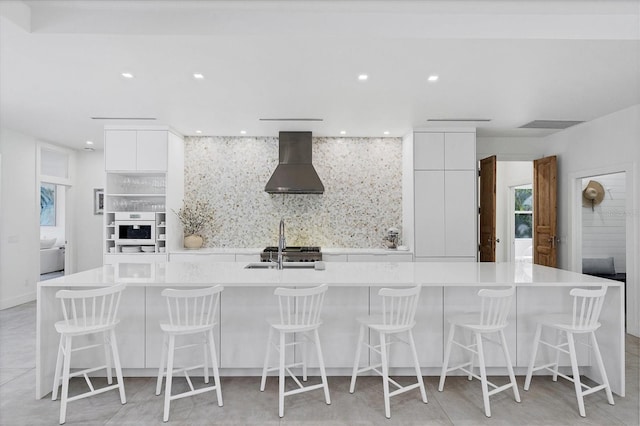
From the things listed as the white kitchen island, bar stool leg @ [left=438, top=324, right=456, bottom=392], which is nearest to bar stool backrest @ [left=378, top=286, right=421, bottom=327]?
the white kitchen island

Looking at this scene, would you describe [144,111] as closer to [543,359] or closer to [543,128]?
[543,359]

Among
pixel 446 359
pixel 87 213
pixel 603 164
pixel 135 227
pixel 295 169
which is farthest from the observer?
pixel 87 213

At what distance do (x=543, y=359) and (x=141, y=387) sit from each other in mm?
3223

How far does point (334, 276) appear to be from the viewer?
3.00 meters

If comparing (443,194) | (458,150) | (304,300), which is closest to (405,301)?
(304,300)

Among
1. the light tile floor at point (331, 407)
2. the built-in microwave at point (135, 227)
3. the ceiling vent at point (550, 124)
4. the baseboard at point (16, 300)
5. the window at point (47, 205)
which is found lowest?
the light tile floor at point (331, 407)

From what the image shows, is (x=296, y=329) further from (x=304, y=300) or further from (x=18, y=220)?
(x=18, y=220)

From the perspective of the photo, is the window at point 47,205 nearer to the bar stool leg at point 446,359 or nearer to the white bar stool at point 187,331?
the white bar stool at point 187,331

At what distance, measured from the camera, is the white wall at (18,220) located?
5.45 metres

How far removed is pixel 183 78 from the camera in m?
3.46

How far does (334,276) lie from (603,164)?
409cm

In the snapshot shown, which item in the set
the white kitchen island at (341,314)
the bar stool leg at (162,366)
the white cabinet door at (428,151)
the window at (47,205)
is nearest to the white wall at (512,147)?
the white cabinet door at (428,151)

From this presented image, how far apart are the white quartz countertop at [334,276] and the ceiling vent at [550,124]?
2.46 meters

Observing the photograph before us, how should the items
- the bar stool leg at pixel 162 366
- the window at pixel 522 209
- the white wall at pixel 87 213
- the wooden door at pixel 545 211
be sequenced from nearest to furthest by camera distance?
the bar stool leg at pixel 162 366 → the wooden door at pixel 545 211 → the white wall at pixel 87 213 → the window at pixel 522 209
